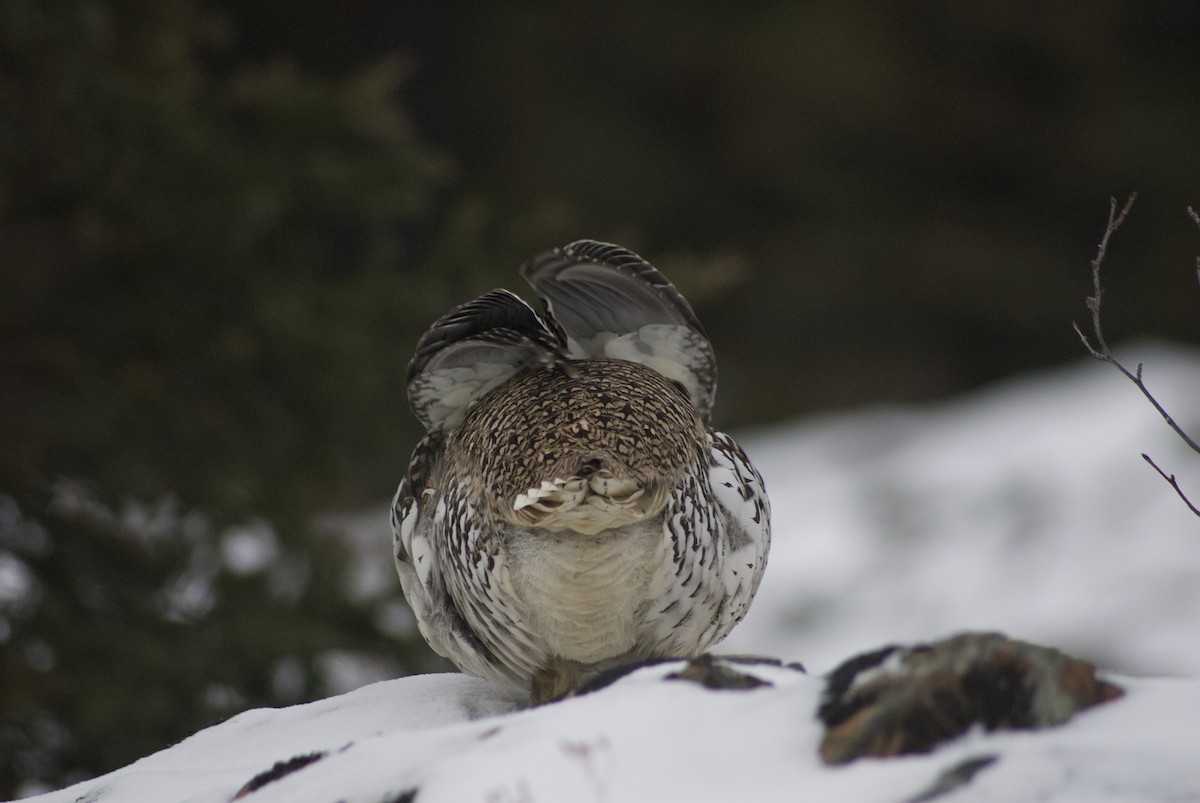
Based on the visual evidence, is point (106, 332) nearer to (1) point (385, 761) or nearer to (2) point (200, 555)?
(2) point (200, 555)

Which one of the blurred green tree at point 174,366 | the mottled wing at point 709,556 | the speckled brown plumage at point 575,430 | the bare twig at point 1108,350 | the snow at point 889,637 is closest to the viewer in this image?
the snow at point 889,637

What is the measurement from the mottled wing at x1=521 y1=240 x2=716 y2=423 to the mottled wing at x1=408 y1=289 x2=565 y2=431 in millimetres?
97

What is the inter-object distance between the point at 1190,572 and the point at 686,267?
5.76m

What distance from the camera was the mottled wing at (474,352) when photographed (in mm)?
3521

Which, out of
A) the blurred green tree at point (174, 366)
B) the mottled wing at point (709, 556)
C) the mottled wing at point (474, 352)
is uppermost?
the blurred green tree at point (174, 366)

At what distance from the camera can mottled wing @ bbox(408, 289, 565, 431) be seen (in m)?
3.52

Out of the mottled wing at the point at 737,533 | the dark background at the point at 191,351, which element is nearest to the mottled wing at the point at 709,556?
the mottled wing at the point at 737,533

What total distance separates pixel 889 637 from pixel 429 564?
24.2 feet

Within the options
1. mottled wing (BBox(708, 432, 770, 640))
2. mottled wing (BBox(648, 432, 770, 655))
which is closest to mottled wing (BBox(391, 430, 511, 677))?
mottled wing (BBox(648, 432, 770, 655))

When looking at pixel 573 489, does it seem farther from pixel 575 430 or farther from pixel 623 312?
pixel 623 312

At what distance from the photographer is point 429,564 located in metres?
3.47

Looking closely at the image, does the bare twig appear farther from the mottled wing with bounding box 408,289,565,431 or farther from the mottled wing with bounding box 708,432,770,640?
the mottled wing with bounding box 408,289,565,431

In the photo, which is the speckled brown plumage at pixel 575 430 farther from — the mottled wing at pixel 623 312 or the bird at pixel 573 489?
the mottled wing at pixel 623 312

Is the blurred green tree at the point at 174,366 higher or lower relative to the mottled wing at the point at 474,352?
higher
